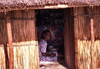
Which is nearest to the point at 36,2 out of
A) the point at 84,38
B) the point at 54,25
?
the point at 84,38

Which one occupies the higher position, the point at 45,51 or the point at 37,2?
the point at 37,2

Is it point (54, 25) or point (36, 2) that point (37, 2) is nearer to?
point (36, 2)

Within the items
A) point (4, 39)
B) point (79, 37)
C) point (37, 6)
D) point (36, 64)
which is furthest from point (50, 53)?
point (37, 6)

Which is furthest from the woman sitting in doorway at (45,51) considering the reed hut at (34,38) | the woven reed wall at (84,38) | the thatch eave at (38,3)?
the thatch eave at (38,3)

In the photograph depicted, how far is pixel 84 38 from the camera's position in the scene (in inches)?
179

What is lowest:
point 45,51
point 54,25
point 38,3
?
point 45,51

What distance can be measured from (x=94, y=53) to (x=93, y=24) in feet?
3.38

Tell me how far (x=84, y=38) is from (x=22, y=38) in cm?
214

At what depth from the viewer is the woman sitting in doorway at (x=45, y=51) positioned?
5.49 m

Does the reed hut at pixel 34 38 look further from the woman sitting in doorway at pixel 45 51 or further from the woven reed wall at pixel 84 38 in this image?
the woman sitting in doorway at pixel 45 51

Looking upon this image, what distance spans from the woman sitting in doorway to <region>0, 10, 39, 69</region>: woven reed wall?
986 mm

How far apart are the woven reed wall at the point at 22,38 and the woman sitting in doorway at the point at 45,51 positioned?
986mm

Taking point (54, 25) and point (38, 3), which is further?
point (54, 25)

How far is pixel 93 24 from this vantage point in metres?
4.54
